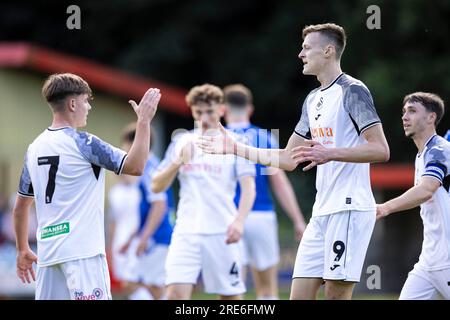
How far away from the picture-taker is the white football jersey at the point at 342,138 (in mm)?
6910

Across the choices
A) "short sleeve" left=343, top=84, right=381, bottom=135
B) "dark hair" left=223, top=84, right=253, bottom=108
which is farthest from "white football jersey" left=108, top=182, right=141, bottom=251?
"short sleeve" left=343, top=84, right=381, bottom=135

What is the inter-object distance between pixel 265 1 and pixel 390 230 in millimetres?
16401

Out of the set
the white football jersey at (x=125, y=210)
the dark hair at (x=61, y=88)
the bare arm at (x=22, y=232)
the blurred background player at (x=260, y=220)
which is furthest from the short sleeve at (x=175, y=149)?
the white football jersey at (x=125, y=210)

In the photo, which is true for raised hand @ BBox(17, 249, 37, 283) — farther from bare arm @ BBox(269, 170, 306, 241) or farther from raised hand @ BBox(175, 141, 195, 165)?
bare arm @ BBox(269, 170, 306, 241)

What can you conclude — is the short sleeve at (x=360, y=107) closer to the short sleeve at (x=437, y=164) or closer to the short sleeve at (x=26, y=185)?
the short sleeve at (x=437, y=164)

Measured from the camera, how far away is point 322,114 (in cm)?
713

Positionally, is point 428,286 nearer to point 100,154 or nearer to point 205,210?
point 205,210

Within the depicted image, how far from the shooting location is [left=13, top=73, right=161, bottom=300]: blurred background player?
6758 mm

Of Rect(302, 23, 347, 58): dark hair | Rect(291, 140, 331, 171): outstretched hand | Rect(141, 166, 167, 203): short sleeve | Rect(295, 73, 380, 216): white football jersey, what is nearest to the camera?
Rect(291, 140, 331, 171): outstretched hand

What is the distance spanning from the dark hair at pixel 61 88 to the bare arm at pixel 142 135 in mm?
503

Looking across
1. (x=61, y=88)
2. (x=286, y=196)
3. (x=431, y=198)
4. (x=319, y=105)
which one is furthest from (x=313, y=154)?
(x=286, y=196)

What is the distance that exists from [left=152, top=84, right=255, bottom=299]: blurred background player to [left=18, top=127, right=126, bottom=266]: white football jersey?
230cm

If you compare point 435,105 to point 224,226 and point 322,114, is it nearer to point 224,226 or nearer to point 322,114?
point 322,114
